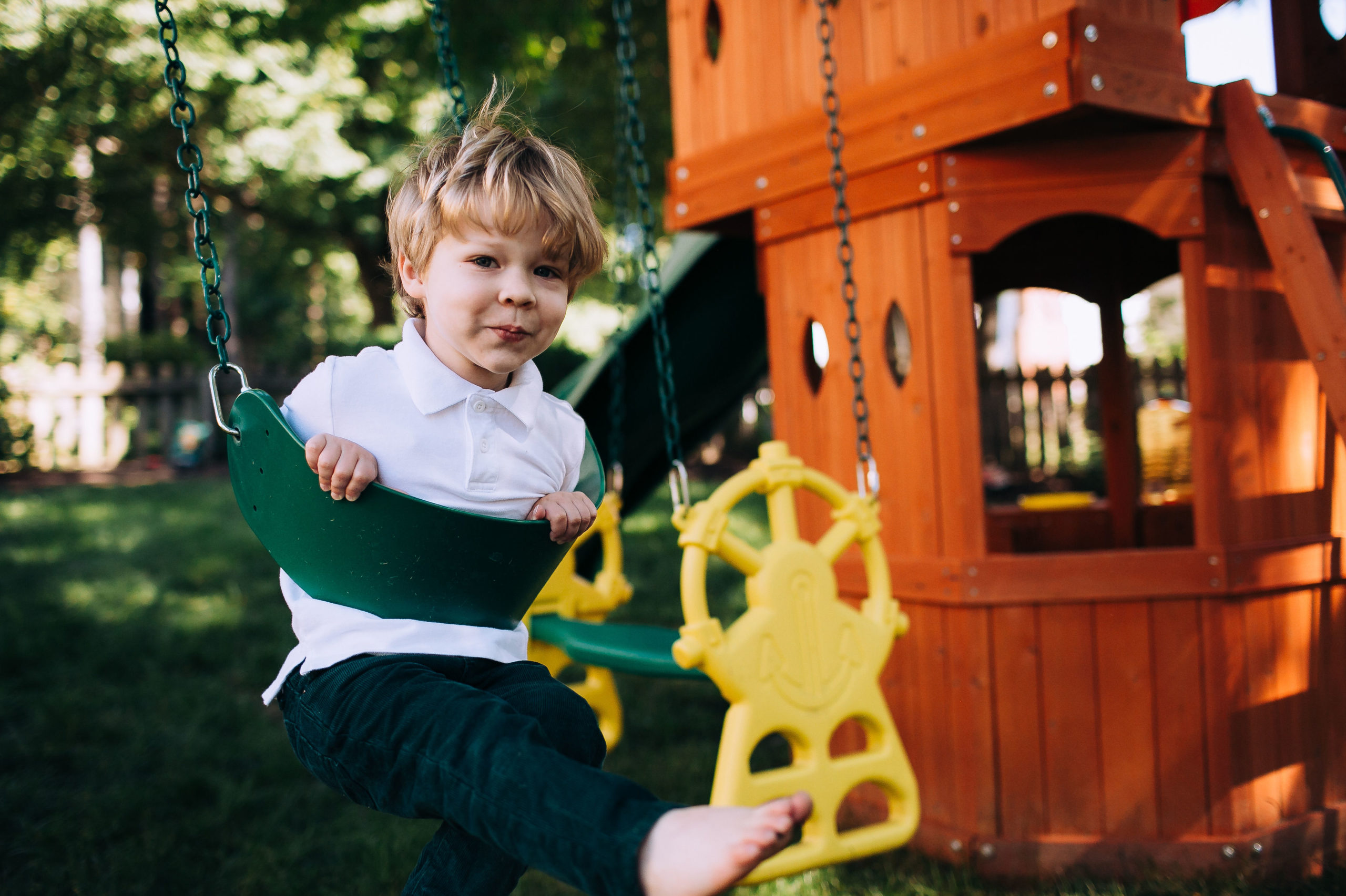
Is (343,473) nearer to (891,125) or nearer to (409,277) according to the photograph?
(409,277)

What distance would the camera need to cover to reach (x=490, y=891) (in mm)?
1775

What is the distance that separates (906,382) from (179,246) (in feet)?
54.1

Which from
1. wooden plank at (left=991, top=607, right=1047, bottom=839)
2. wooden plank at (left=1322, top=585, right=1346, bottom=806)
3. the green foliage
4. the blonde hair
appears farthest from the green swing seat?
the green foliage

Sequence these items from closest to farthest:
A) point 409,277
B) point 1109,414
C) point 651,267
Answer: point 409,277 < point 651,267 < point 1109,414

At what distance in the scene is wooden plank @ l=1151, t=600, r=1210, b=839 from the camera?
290cm

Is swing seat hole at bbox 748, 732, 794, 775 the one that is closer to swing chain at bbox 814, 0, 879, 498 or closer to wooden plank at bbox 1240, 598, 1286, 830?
wooden plank at bbox 1240, 598, 1286, 830

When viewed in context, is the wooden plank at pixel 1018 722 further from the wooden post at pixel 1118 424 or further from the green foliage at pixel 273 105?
the green foliage at pixel 273 105

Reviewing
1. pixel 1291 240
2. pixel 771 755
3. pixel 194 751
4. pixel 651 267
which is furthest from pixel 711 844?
pixel 194 751

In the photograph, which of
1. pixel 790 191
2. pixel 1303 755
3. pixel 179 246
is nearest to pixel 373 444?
pixel 790 191

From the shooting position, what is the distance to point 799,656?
2.29 metres

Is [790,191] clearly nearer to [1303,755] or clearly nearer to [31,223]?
[1303,755]

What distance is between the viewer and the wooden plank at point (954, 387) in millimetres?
2963

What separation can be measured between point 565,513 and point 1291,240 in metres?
2.19

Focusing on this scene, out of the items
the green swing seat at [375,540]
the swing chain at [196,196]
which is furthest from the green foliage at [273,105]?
the green swing seat at [375,540]
